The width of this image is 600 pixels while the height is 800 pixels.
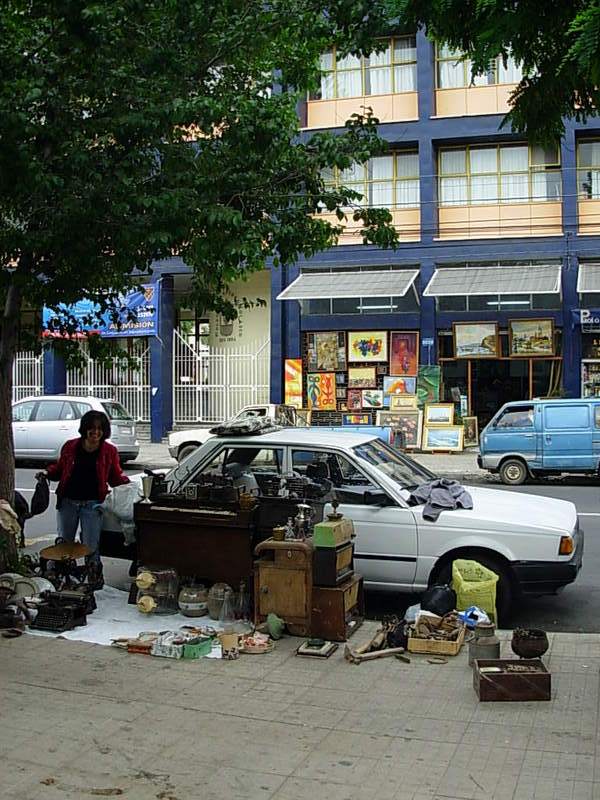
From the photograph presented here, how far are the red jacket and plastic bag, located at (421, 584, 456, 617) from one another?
10.4 feet

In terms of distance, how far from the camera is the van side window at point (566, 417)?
56.3 feet

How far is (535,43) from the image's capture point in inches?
181

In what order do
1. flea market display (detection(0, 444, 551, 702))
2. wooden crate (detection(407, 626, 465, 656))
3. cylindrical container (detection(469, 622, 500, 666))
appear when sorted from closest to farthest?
cylindrical container (detection(469, 622, 500, 666))
wooden crate (detection(407, 626, 465, 656))
flea market display (detection(0, 444, 551, 702))

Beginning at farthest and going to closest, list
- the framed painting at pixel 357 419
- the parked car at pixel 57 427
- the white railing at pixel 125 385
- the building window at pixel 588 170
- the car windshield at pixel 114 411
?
the white railing at pixel 125 385 → the framed painting at pixel 357 419 → the building window at pixel 588 170 → the car windshield at pixel 114 411 → the parked car at pixel 57 427

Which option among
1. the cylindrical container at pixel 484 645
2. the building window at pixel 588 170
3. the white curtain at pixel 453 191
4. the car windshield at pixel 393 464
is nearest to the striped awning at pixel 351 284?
the white curtain at pixel 453 191

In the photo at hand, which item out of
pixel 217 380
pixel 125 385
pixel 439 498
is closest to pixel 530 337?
pixel 217 380

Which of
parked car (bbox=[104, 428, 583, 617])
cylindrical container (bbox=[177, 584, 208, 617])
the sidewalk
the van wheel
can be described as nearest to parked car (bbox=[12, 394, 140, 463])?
the sidewalk

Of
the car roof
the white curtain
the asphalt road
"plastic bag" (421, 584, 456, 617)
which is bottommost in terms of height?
the asphalt road

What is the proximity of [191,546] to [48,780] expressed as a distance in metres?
3.22

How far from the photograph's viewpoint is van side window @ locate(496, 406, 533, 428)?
17.7 metres

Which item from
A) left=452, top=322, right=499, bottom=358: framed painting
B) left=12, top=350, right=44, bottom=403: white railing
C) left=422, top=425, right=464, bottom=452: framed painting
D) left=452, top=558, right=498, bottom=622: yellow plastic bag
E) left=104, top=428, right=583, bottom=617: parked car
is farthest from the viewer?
left=12, top=350, right=44, bottom=403: white railing

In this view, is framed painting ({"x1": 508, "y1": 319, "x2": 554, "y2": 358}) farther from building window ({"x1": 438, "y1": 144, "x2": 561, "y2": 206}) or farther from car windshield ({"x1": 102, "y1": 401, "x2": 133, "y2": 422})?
car windshield ({"x1": 102, "y1": 401, "x2": 133, "y2": 422})

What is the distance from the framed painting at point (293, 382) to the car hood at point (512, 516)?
16.4 metres

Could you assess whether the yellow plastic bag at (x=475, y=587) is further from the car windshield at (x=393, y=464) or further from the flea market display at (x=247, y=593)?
the car windshield at (x=393, y=464)
